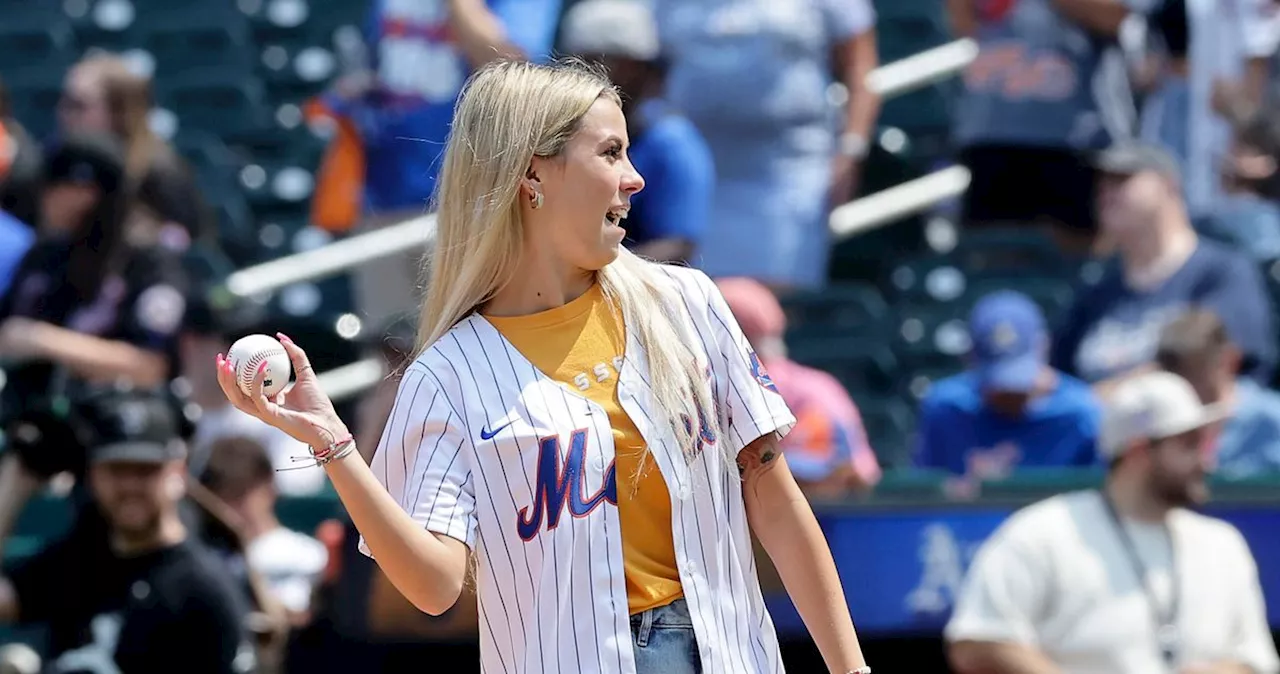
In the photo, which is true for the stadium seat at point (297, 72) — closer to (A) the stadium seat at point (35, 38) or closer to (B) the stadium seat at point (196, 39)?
(B) the stadium seat at point (196, 39)

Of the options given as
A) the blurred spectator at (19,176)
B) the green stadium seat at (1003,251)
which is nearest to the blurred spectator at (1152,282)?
the green stadium seat at (1003,251)

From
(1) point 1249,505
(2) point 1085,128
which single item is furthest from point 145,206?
(1) point 1249,505

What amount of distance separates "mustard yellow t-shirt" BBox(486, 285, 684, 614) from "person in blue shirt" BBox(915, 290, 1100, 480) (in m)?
3.63

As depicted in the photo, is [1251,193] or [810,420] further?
[1251,193]

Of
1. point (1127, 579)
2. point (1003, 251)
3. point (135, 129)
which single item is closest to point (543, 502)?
point (1127, 579)

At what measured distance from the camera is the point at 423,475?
284cm

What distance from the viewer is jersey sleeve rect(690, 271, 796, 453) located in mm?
2953

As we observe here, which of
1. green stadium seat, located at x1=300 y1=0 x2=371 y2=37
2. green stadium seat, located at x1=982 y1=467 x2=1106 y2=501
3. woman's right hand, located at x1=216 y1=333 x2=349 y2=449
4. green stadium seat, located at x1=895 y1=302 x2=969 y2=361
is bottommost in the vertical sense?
woman's right hand, located at x1=216 y1=333 x2=349 y2=449

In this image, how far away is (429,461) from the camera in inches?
112

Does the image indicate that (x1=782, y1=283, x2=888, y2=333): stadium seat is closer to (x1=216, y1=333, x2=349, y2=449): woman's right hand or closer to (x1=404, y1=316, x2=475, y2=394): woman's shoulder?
(x1=404, y1=316, x2=475, y2=394): woman's shoulder

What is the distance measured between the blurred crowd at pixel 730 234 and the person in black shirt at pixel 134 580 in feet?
0.03

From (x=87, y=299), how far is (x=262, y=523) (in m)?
0.92

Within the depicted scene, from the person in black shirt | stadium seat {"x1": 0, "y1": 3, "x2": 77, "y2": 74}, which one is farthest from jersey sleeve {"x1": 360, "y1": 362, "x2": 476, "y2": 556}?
stadium seat {"x1": 0, "y1": 3, "x2": 77, "y2": 74}

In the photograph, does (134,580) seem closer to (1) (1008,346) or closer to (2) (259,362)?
(1) (1008,346)
